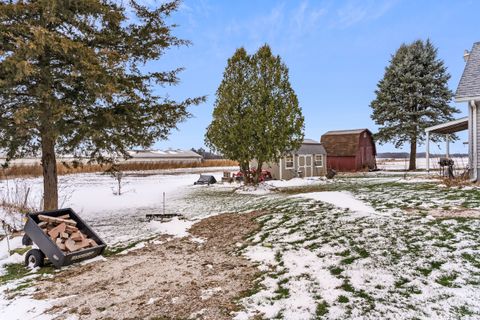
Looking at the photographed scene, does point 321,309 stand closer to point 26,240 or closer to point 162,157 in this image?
point 26,240

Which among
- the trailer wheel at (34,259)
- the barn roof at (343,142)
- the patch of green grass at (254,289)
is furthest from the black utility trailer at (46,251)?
the barn roof at (343,142)

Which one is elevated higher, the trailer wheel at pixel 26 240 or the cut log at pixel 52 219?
the cut log at pixel 52 219

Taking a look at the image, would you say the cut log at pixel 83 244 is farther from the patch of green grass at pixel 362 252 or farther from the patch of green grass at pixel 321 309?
the patch of green grass at pixel 362 252

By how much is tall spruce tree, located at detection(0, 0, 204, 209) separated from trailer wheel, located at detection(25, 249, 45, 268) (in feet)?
11.1

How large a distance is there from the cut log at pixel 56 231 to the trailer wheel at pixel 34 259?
415 mm

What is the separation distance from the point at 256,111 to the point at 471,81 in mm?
10887

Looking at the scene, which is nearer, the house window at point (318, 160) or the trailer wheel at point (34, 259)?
the trailer wheel at point (34, 259)

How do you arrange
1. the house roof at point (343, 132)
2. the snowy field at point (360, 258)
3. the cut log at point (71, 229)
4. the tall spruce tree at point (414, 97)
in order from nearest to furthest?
the snowy field at point (360, 258) < the cut log at point (71, 229) < the tall spruce tree at point (414, 97) < the house roof at point (343, 132)

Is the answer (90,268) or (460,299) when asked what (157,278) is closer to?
(90,268)

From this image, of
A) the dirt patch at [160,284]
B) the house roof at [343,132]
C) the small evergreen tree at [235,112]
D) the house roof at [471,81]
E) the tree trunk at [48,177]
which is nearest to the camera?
the dirt patch at [160,284]

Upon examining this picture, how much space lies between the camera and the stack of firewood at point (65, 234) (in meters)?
6.98

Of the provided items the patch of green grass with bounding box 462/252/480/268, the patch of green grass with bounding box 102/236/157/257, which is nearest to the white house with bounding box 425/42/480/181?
the patch of green grass with bounding box 462/252/480/268

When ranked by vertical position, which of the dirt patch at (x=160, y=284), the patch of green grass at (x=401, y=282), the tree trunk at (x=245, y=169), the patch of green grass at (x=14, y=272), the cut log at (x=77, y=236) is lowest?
the patch of green grass at (x=14, y=272)

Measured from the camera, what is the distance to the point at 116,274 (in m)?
6.05
